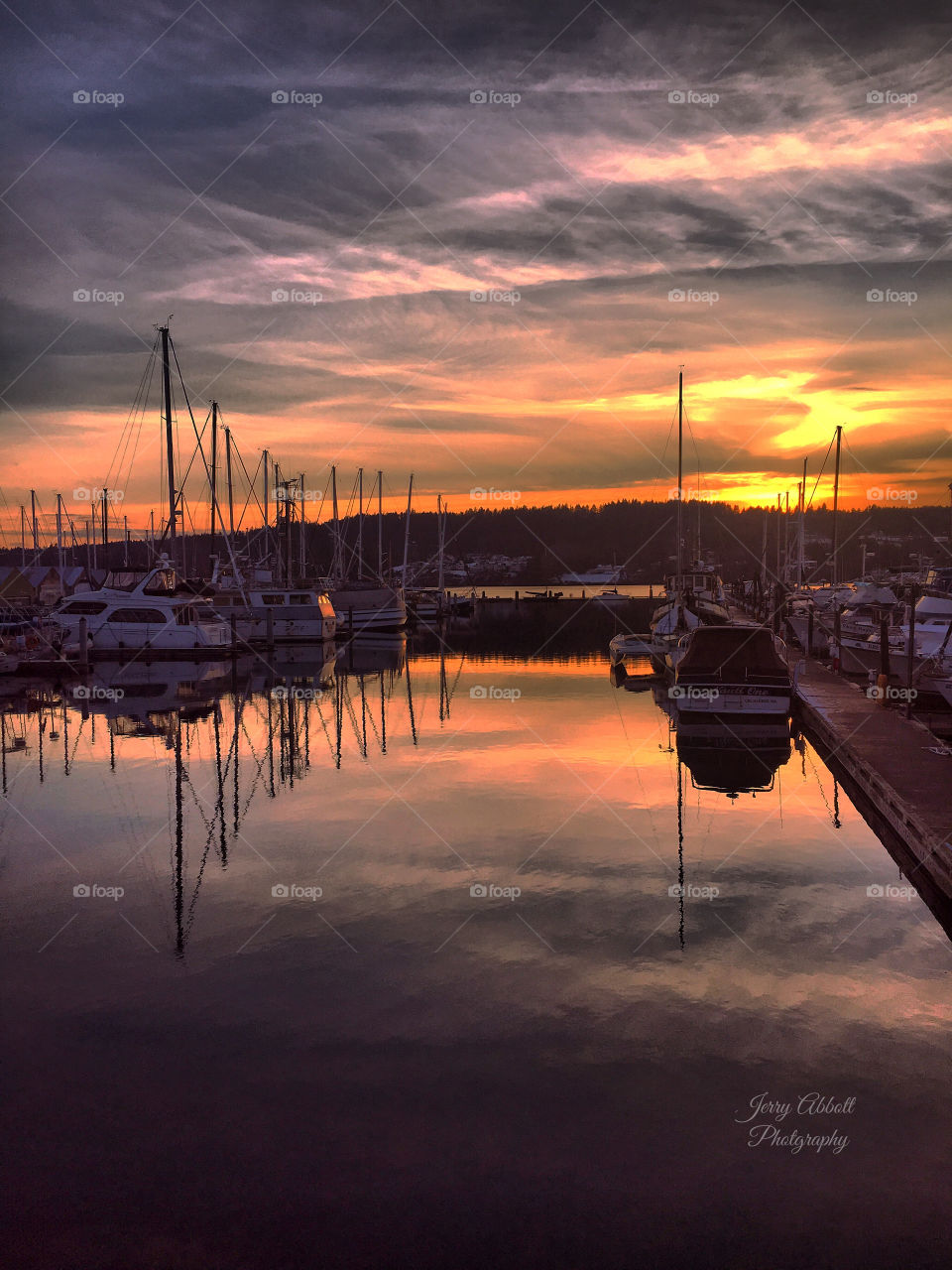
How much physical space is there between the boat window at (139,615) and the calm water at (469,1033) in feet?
87.0

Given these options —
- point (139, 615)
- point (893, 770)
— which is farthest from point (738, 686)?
point (139, 615)

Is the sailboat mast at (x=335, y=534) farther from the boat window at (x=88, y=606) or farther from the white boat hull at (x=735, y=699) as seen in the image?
the white boat hull at (x=735, y=699)

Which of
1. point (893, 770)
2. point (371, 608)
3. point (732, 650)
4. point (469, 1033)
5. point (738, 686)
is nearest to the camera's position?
point (469, 1033)

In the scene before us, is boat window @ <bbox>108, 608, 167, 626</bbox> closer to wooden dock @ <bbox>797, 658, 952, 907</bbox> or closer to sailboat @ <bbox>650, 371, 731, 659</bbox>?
sailboat @ <bbox>650, 371, 731, 659</bbox>

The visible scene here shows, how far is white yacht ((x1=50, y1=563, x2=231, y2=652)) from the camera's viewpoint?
147 ft

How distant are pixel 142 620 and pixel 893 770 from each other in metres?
35.7

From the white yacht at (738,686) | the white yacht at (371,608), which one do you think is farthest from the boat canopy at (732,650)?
the white yacht at (371,608)

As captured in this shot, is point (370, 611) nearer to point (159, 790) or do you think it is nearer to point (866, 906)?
point (159, 790)

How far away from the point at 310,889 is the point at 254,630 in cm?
4201

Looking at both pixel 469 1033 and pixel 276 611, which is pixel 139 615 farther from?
pixel 469 1033

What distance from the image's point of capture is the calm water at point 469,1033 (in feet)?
21.1

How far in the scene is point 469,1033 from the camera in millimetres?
8984

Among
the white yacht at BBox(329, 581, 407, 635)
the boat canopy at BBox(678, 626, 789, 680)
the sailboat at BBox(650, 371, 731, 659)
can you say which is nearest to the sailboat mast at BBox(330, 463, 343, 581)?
the white yacht at BBox(329, 581, 407, 635)

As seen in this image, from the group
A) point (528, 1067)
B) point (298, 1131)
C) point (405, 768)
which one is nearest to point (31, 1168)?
point (298, 1131)
